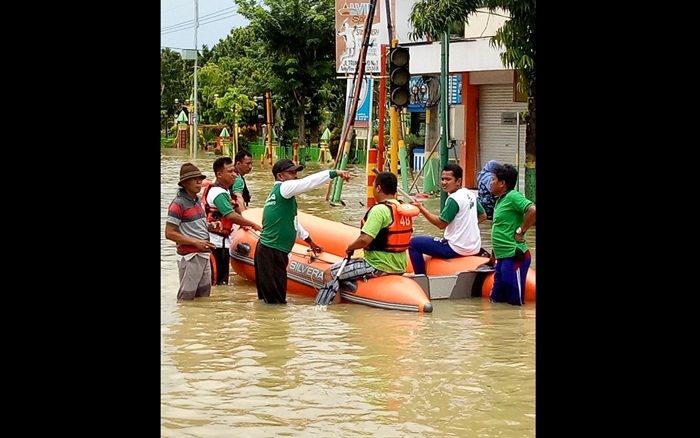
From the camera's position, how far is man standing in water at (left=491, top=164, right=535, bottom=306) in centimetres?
1045

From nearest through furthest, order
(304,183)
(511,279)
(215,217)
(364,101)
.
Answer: (304,183) → (511,279) → (215,217) → (364,101)

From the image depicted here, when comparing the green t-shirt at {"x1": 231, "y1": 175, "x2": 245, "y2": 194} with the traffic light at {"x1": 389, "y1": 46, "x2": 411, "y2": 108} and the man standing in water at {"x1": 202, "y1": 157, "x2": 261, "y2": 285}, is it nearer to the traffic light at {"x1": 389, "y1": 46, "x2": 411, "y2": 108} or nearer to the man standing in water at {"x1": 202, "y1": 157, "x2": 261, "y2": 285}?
the man standing in water at {"x1": 202, "y1": 157, "x2": 261, "y2": 285}

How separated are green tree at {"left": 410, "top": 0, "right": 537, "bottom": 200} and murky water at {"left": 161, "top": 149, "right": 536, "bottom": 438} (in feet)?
13.6

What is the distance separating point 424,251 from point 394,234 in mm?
1322

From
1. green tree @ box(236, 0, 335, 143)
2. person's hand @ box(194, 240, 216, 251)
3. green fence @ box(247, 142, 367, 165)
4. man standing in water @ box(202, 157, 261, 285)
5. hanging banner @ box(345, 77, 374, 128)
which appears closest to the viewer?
person's hand @ box(194, 240, 216, 251)

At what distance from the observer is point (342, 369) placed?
8414 millimetres

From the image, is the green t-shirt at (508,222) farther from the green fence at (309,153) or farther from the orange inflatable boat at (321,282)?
the green fence at (309,153)

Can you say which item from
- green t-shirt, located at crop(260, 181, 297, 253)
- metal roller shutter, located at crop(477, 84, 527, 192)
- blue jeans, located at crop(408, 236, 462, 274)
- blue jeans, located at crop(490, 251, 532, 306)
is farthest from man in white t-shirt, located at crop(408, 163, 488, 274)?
metal roller shutter, located at crop(477, 84, 527, 192)

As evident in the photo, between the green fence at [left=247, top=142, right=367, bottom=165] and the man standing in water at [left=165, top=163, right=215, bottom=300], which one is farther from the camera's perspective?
the green fence at [left=247, top=142, right=367, bottom=165]

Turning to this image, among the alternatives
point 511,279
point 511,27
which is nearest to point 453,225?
point 511,279

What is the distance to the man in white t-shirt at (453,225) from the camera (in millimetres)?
11094

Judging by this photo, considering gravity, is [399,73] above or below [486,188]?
above

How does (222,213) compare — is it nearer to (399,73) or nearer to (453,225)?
(453,225)

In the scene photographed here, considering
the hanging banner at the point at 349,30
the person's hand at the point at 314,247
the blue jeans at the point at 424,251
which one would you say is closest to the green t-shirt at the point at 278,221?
the person's hand at the point at 314,247
